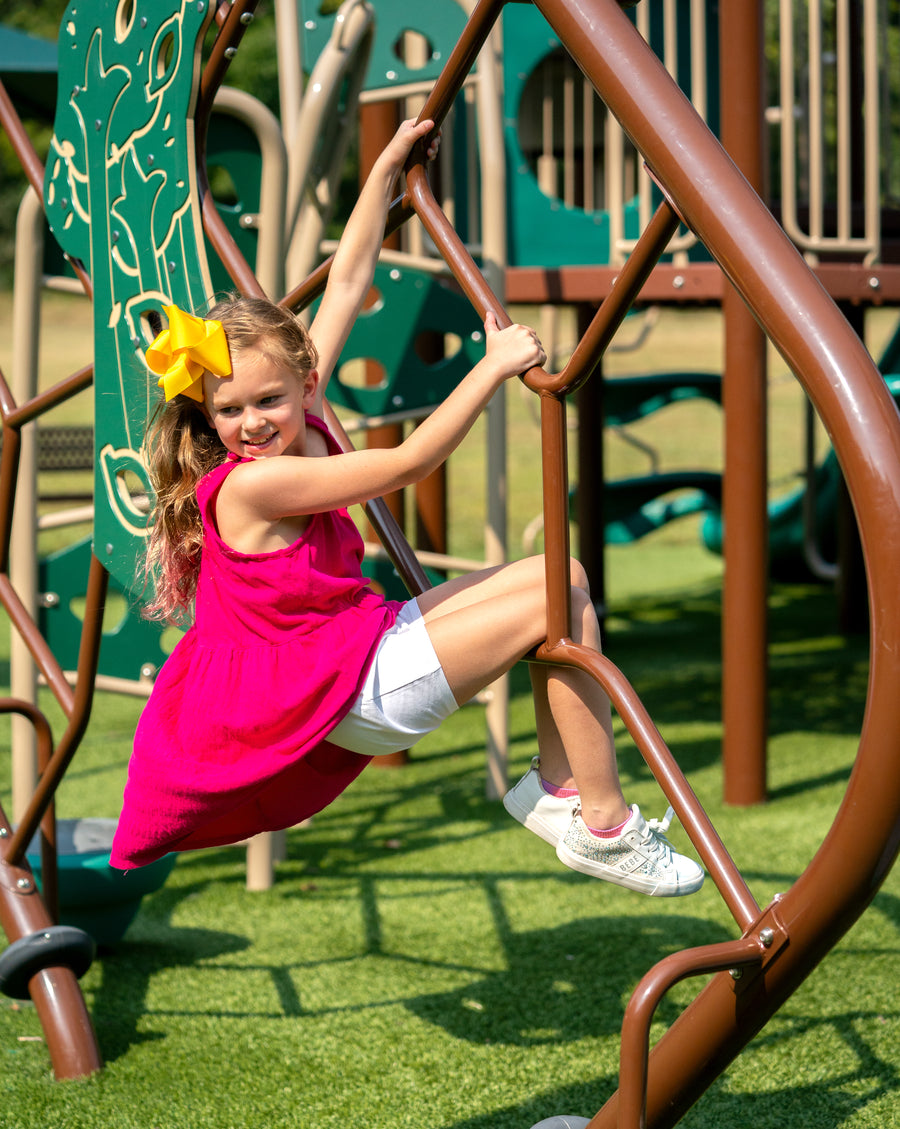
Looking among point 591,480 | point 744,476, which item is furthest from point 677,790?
point 591,480

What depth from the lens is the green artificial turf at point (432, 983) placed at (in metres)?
2.54

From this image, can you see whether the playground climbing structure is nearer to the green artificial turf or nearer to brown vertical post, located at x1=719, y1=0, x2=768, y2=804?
the green artificial turf

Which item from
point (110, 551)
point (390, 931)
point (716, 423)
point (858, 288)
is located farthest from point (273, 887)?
point (716, 423)

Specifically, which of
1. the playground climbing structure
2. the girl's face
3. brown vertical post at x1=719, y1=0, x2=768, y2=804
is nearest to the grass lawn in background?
brown vertical post at x1=719, y1=0, x2=768, y2=804

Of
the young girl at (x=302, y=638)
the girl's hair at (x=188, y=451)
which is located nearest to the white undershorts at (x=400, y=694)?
the young girl at (x=302, y=638)

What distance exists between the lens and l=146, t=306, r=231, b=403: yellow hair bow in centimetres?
184

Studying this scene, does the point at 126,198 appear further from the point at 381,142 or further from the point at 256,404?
the point at 381,142

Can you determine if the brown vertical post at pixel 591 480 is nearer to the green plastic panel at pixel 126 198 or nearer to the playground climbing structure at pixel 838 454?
the green plastic panel at pixel 126 198

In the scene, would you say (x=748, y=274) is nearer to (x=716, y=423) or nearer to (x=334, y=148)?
(x=334, y=148)

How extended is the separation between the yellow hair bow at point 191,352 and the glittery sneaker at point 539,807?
69 centimetres

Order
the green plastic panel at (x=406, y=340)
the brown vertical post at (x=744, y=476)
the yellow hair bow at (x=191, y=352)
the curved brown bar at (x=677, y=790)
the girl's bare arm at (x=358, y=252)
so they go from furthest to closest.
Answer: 1. the green plastic panel at (x=406, y=340)
2. the brown vertical post at (x=744, y=476)
3. the girl's bare arm at (x=358, y=252)
4. the yellow hair bow at (x=191, y=352)
5. the curved brown bar at (x=677, y=790)

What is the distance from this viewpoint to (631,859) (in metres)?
1.77

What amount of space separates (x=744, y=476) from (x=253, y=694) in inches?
102

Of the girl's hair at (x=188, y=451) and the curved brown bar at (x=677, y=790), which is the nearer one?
the curved brown bar at (x=677, y=790)
